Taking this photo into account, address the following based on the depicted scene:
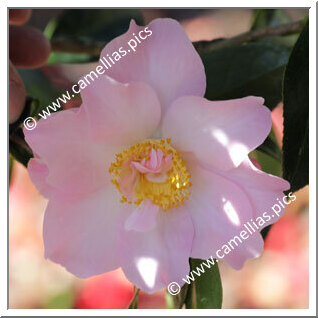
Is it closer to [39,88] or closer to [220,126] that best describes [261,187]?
[220,126]

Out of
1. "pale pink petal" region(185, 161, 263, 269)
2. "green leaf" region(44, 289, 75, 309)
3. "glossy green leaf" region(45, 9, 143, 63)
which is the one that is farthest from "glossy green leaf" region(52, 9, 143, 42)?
"green leaf" region(44, 289, 75, 309)

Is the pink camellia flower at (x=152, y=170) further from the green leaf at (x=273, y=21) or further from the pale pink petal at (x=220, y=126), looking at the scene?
the green leaf at (x=273, y=21)

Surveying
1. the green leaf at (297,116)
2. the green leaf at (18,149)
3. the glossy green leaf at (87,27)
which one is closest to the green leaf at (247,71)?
the green leaf at (297,116)

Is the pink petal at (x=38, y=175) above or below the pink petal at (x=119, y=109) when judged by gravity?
below

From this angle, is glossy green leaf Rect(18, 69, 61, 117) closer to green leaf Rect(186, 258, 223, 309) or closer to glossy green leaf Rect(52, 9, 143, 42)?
glossy green leaf Rect(52, 9, 143, 42)
